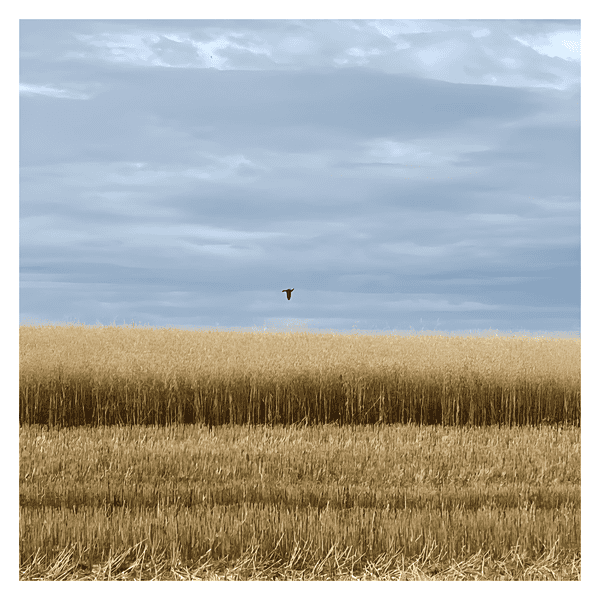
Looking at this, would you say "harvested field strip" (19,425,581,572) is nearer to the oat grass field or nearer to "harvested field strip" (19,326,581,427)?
the oat grass field

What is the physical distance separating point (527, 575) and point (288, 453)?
228 inches

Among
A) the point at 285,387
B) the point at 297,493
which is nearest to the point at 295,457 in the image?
the point at 297,493

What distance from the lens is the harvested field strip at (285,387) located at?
17.0 metres

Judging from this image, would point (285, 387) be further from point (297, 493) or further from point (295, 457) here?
point (297, 493)

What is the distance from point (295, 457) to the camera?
37.8 feet

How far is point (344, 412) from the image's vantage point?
1742 cm

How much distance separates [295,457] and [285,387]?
5.93 metres

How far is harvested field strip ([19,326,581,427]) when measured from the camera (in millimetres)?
17047

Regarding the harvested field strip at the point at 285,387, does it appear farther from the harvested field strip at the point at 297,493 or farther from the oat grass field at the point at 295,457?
the harvested field strip at the point at 297,493

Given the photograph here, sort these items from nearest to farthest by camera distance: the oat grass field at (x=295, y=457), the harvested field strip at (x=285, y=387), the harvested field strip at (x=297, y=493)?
the oat grass field at (x=295, y=457) < the harvested field strip at (x=297, y=493) < the harvested field strip at (x=285, y=387)

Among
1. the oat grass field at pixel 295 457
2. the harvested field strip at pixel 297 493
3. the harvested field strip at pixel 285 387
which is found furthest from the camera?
the harvested field strip at pixel 285 387

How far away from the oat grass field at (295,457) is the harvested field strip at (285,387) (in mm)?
50

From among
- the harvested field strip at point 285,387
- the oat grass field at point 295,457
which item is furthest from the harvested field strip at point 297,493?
the harvested field strip at point 285,387

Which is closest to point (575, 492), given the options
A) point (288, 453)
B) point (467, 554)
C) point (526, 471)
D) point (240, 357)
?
point (526, 471)
